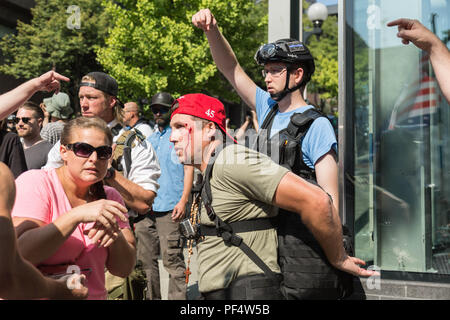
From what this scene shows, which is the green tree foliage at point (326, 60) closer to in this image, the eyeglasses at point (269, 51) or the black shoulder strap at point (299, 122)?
the eyeglasses at point (269, 51)

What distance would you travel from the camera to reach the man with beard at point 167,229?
17.1ft

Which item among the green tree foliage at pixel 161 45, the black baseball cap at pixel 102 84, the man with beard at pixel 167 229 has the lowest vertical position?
the man with beard at pixel 167 229

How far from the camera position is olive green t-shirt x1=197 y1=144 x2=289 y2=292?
2.15 meters

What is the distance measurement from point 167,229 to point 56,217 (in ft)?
10.3

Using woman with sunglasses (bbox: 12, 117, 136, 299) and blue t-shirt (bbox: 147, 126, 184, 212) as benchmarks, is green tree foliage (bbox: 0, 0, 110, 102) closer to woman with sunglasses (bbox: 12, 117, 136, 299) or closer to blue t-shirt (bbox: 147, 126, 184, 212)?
blue t-shirt (bbox: 147, 126, 184, 212)

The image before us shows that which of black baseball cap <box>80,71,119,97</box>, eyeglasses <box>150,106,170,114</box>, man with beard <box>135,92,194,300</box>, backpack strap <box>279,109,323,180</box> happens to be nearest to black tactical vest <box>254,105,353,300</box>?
backpack strap <box>279,109,323,180</box>

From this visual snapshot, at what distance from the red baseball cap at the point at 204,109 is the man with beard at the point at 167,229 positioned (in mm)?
2553

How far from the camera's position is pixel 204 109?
8.18 feet

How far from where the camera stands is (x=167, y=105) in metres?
6.35

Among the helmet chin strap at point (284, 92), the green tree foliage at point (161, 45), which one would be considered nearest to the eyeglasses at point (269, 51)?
the helmet chin strap at point (284, 92)

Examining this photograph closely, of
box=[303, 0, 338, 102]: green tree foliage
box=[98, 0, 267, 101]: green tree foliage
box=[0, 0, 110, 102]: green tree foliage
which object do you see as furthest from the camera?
box=[303, 0, 338, 102]: green tree foliage

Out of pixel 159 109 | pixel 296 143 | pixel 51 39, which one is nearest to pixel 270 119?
pixel 296 143

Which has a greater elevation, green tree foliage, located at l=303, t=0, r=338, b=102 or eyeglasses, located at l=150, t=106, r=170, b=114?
green tree foliage, located at l=303, t=0, r=338, b=102

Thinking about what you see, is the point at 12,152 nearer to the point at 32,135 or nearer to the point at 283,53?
the point at 32,135
